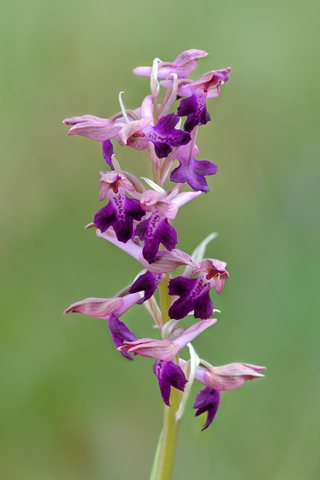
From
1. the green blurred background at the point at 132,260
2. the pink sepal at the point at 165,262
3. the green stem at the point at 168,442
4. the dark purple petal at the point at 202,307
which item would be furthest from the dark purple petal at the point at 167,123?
the green blurred background at the point at 132,260

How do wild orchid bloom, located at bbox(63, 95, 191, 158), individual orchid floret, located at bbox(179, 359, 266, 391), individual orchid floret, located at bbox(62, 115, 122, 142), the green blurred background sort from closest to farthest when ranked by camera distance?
wild orchid bloom, located at bbox(63, 95, 191, 158), individual orchid floret, located at bbox(62, 115, 122, 142), individual orchid floret, located at bbox(179, 359, 266, 391), the green blurred background

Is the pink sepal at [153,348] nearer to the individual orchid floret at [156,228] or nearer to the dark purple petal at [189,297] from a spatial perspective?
the dark purple petal at [189,297]

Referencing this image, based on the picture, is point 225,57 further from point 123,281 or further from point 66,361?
point 66,361

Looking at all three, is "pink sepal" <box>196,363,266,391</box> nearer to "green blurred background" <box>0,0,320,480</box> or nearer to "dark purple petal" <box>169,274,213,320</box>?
"dark purple petal" <box>169,274,213,320</box>

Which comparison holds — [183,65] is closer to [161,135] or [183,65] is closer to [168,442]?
[161,135]

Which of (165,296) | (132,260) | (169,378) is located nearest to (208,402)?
(169,378)

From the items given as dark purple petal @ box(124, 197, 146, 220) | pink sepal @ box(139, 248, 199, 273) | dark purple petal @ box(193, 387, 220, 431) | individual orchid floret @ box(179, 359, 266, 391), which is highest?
dark purple petal @ box(124, 197, 146, 220)

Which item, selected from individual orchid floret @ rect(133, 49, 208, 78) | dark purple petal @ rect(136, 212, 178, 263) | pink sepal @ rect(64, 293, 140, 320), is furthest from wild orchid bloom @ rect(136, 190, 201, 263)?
individual orchid floret @ rect(133, 49, 208, 78)
